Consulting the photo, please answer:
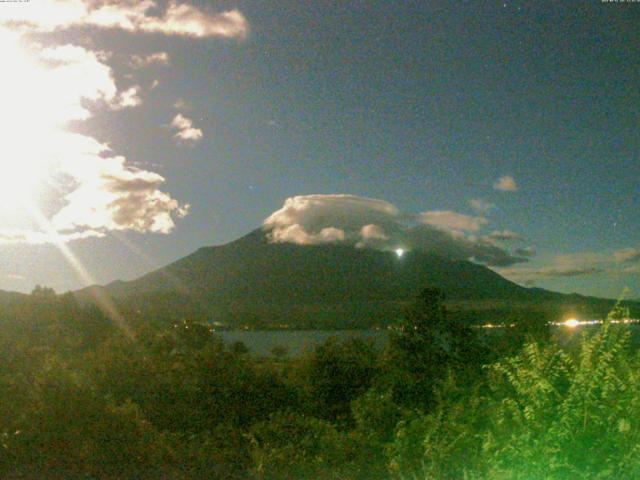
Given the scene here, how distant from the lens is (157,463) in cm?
1127

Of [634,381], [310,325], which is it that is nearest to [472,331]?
[634,381]

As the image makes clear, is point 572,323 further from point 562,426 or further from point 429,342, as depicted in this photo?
point 429,342

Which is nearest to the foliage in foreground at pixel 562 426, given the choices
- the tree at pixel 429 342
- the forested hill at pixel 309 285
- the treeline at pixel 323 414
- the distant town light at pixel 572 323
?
the treeline at pixel 323 414

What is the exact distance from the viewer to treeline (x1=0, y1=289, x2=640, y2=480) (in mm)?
6254

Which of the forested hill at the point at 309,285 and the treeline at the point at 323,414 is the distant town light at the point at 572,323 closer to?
the treeline at the point at 323,414

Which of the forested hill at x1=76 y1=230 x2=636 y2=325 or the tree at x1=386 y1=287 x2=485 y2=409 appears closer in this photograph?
the tree at x1=386 y1=287 x2=485 y2=409

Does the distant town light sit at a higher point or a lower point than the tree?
higher

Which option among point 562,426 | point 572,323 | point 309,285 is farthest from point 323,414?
point 309,285

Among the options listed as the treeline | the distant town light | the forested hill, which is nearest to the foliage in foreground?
the treeline

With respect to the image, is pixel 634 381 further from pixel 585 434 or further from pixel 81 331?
pixel 81 331

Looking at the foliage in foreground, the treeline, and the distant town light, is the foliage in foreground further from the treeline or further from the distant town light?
the distant town light

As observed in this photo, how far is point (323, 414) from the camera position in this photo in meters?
19.8

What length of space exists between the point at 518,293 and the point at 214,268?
180ft

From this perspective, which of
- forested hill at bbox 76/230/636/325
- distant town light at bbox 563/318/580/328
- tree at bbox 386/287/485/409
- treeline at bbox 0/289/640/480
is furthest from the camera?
forested hill at bbox 76/230/636/325
